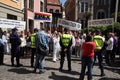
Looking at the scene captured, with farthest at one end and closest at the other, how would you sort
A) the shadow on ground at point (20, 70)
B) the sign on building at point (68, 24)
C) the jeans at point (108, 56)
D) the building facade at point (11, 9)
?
the building facade at point (11, 9) → the sign on building at point (68, 24) → the jeans at point (108, 56) → the shadow on ground at point (20, 70)

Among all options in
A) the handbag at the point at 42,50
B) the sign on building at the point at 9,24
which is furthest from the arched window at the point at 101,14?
the handbag at the point at 42,50

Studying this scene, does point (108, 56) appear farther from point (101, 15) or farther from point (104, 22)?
point (101, 15)

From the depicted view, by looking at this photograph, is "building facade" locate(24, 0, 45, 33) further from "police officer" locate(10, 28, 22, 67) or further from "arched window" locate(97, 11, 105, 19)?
"arched window" locate(97, 11, 105, 19)

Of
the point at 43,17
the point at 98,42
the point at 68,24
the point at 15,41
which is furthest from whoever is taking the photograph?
the point at 43,17

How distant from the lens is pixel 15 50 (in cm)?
1277

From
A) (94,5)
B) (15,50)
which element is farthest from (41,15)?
(94,5)

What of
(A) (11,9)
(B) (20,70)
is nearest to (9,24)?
(B) (20,70)

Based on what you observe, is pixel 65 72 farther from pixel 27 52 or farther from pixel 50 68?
pixel 27 52

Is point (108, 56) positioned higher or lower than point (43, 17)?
lower

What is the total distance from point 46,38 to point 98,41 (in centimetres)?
221

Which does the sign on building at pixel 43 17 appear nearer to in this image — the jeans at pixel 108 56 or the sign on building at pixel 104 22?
the sign on building at pixel 104 22

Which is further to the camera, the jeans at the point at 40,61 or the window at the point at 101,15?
the window at the point at 101,15


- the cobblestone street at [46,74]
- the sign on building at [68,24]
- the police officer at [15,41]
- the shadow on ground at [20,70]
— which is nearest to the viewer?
the cobblestone street at [46,74]

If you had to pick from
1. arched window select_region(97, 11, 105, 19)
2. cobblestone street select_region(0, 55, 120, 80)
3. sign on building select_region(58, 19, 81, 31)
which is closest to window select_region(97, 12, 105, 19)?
arched window select_region(97, 11, 105, 19)
